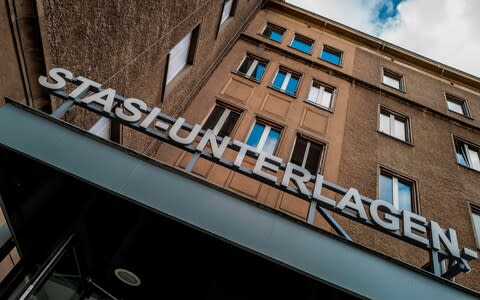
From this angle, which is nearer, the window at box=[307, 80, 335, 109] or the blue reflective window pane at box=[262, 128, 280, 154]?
the blue reflective window pane at box=[262, 128, 280, 154]

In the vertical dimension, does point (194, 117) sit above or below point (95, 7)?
above

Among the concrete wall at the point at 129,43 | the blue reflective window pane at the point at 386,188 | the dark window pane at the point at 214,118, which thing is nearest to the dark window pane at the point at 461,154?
the blue reflective window pane at the point at 386,188

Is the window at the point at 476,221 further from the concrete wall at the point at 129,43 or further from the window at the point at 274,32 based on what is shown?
the window at the point at 274,32

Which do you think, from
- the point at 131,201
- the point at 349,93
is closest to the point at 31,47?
the point at 131,201

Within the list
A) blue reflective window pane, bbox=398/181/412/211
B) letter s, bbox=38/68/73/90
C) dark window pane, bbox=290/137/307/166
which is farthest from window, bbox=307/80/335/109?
letter s, bbox=38/68/73/90

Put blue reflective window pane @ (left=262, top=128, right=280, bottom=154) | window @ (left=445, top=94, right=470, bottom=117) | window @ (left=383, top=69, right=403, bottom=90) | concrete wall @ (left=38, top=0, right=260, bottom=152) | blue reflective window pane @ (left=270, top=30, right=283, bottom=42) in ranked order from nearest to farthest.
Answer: concrete wall @ (left=38, top=0, right=260, bottom=152)
blue reflective window pane @ (left=262, top=128, right=280, bottom=154)
window @ (left=445, top=94, right=470, bottom=117)
window @ (left=383, top=69, right=403, bottom=90)
blue reflective window pane @ (left=270, top=30, right=283, bottom=42)

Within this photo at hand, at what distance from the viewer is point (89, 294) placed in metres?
5.58

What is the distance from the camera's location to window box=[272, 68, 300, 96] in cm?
1336

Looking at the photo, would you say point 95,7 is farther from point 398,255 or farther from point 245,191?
point 398,255

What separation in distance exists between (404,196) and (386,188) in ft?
1.96

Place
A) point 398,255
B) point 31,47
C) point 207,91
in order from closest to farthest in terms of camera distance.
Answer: point 31,47
point 398,255
point 207,91

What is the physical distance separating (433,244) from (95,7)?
6.34m

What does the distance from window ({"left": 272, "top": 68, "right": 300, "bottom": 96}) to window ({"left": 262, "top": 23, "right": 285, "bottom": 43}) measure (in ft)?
8.69

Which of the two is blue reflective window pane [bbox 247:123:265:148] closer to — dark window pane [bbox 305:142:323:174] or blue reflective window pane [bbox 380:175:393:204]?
dark window pane [bbox 305:142:323:174]
